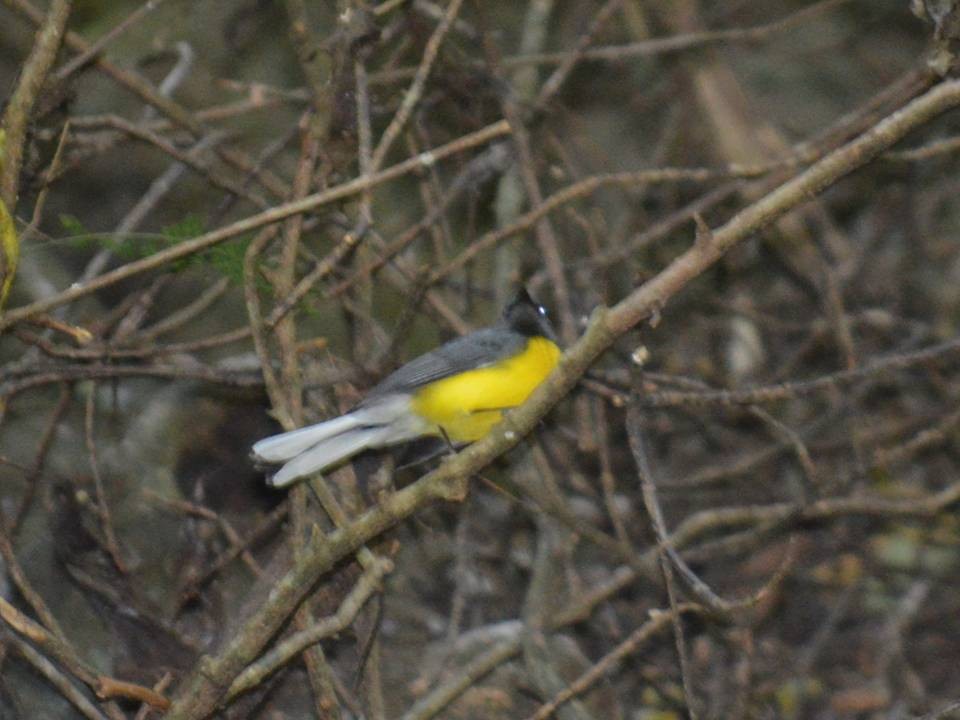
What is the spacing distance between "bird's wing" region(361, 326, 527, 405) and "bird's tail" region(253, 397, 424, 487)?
60 millimetres

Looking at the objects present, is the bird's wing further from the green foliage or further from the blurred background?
the green foliage

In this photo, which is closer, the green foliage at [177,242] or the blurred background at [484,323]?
the green foliage at [177,242]

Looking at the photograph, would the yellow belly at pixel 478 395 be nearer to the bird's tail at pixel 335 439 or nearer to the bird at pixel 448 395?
the bird at pixel 448 395

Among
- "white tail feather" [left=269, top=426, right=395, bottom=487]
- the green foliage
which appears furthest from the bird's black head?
the green foliage

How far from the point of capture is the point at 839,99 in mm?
7836

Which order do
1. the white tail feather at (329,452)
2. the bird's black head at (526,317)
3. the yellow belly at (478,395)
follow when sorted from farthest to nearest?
the bird's black head at (526,317) → the yellow belly at (478,395) → the white tail feather at (329,452)

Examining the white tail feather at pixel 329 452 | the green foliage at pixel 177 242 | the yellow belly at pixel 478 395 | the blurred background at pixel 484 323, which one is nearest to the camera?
the green foliage at pixel 177 242

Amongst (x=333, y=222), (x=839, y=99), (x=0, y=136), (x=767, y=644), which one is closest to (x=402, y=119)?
(x=333, y=222)

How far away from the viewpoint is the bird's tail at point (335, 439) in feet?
13.0

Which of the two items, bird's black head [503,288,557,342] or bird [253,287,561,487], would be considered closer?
bird [253,287,561,487]

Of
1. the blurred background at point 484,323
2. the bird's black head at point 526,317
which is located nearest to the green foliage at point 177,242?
the blurred background at point 484,323

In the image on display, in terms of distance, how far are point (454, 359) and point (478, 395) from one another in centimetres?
16

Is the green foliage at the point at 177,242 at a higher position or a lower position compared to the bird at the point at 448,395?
higher

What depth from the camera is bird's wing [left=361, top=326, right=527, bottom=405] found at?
4430mm
